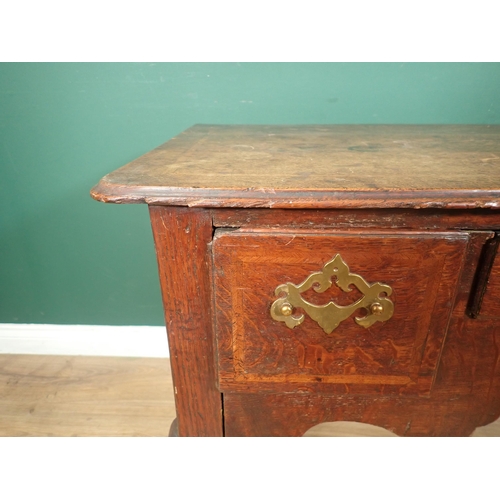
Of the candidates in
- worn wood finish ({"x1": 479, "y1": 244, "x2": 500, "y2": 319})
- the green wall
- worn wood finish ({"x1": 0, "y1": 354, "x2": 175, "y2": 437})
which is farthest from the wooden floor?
worn wood finish ({"x1": 479, "y1": 244, "x2": 500, "y2": 319})

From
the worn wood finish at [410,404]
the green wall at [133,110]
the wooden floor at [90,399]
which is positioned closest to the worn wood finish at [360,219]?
the worn wood finish at [410,404]

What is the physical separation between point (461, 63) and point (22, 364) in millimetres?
1635

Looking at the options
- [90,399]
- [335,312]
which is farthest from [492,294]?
[90,399]

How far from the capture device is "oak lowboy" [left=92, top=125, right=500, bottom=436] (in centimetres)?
45

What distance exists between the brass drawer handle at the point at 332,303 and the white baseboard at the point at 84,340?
0.92m

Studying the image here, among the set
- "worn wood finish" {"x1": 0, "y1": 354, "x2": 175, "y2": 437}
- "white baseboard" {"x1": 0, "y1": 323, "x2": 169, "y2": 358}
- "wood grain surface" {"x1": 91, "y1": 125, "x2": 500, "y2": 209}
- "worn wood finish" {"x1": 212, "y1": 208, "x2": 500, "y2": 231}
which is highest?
"wood grain surface" {"x1": 91, "y1": 125, "x2": 500, "y2": 209}

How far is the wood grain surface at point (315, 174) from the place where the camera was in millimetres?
427

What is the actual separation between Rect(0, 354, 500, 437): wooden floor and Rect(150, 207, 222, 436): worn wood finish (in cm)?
57

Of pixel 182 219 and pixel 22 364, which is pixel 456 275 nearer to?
pixel 182 219

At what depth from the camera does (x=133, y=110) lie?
101cm

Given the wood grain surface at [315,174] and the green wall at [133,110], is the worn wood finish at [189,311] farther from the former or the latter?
the green wall at [133,110]

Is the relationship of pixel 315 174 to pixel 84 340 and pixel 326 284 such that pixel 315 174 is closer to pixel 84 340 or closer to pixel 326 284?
→ pixel 326 284

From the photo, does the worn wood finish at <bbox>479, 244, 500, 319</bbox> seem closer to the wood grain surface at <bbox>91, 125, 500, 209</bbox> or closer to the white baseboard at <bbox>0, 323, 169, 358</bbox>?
the wood grain surface at <bbox>91, 125, 500, 209</bbox>

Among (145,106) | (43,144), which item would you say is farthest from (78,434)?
(145,106)
